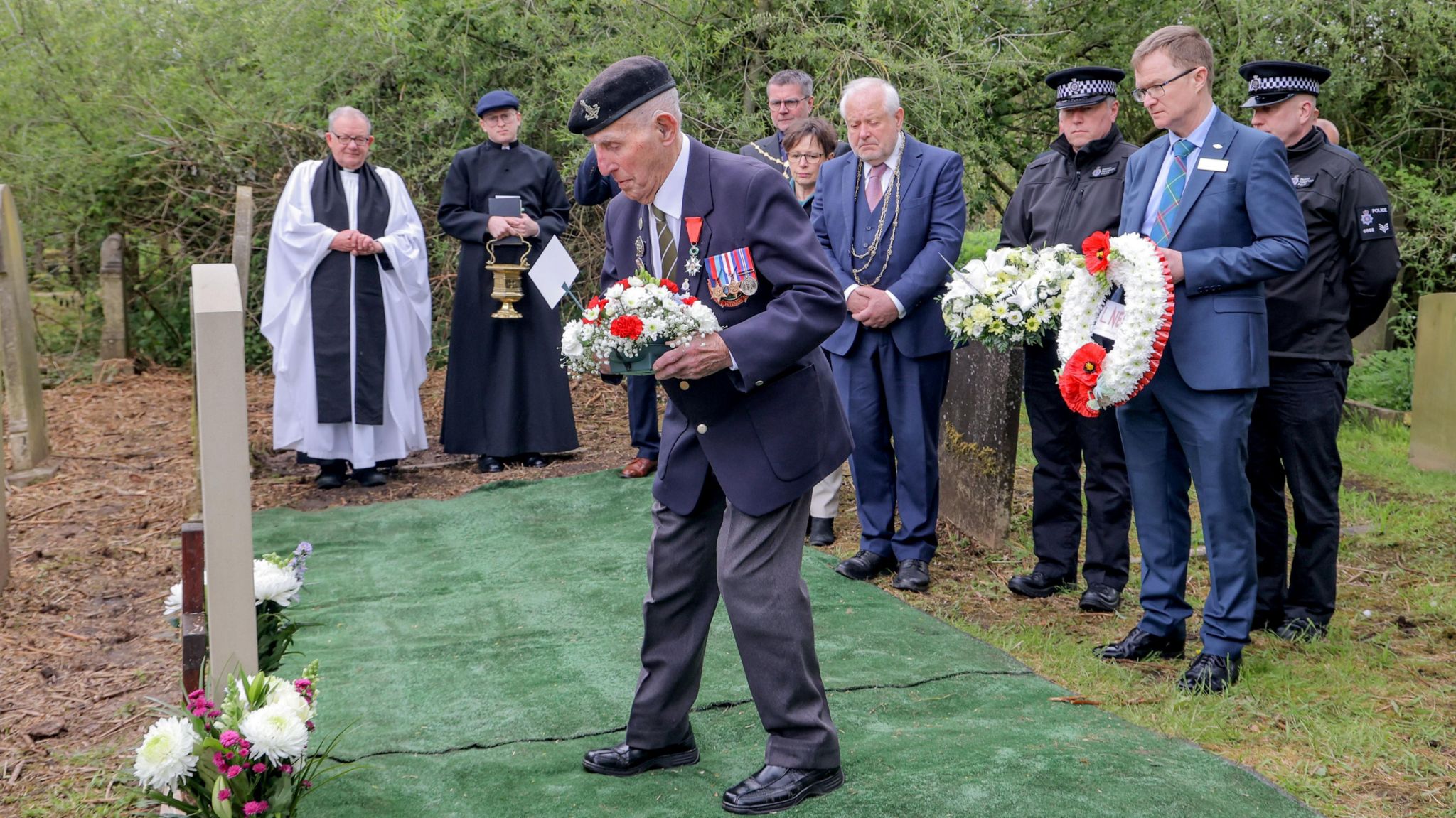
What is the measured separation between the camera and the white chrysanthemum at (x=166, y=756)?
283cm

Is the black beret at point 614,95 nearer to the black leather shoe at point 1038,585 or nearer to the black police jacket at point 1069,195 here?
the black police jacket at point 1069,195

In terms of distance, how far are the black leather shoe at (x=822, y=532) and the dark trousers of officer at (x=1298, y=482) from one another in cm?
206

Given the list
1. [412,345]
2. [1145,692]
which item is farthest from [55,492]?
[1145,692]

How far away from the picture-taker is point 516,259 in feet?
25.8

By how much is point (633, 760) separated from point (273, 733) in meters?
1.06

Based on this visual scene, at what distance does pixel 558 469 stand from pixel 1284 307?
4649 mm

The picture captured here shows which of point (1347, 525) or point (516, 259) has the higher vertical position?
point (516, 259)

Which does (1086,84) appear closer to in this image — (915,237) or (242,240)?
(915,237)

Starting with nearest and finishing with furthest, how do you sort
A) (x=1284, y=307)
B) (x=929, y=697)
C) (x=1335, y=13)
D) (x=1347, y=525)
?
(x=929, y=697) → (x=1284, y=307) → (x=1347, y=525) → (x=1335, y=13)

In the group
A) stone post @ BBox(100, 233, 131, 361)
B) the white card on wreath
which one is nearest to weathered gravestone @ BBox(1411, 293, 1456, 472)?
the white card on wreath

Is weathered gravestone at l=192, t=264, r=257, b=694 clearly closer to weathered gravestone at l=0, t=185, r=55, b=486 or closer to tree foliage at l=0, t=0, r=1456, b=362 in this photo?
weathered gravestone at l=0, t=185, r=55, b=486

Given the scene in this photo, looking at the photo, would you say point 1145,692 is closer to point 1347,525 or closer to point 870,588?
point 870,588

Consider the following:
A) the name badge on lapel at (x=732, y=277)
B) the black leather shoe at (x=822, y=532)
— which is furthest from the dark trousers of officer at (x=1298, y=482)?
the name badge on lapel at (x=732, y=277)

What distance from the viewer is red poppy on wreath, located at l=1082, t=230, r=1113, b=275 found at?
13.4ft
